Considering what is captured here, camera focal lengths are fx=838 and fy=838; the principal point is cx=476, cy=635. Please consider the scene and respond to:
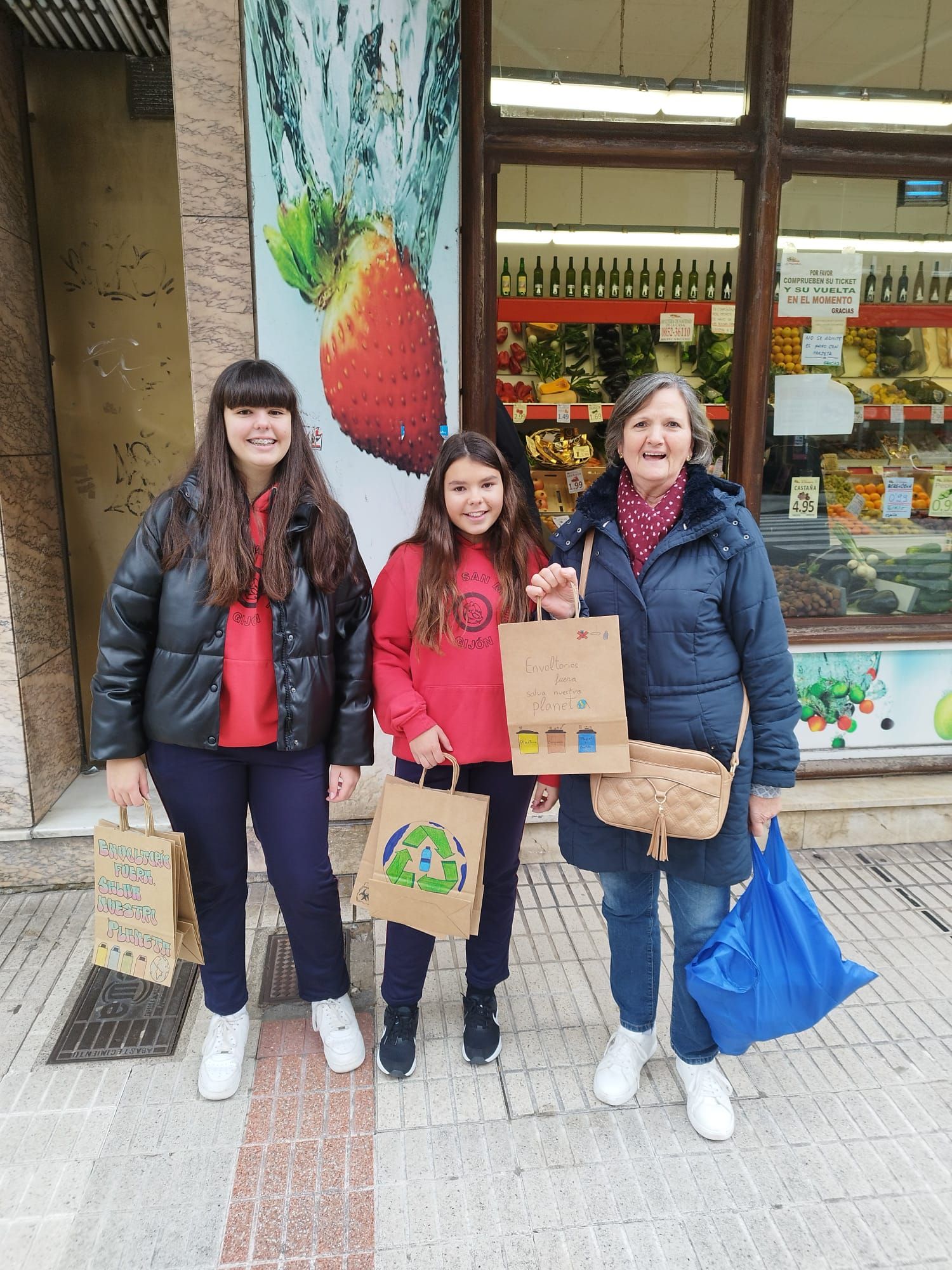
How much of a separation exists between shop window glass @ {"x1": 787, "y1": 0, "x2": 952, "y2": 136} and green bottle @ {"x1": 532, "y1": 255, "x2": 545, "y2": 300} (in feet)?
5.39

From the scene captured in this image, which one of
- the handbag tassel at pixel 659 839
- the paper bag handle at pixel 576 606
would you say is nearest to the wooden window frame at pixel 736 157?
the paper bag handle at pixel 576 606

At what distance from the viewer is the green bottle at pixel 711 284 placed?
4852mm

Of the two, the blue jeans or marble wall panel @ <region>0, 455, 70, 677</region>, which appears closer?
the blue jeans

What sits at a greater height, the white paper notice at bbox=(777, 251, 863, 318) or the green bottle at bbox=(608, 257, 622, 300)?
the green bottle at bbox=(608, 257, 622, 300)

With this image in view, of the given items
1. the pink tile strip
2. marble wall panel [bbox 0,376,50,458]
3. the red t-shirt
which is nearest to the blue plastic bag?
the pink tile strip

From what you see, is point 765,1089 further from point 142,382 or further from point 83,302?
point 83,302

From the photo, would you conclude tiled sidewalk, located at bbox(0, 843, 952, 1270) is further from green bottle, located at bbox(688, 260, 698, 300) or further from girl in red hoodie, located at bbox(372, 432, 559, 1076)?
green bottle, located at bbox(688, 260, 698, 300)

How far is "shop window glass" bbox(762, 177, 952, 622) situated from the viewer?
4.17 metres

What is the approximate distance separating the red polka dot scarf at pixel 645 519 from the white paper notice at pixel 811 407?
7.51ft

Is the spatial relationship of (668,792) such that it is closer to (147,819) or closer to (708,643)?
(708,643)

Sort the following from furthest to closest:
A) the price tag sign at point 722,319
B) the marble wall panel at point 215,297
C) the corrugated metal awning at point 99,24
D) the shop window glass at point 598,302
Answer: the shop window glass at point 598,302 → the price tag sign at point 722,319 → the corrugated metal awning at point 99,24 → the marble wall panel at point 215,297

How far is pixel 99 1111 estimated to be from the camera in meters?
2.45

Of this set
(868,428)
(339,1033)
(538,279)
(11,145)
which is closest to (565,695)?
(339,1033)

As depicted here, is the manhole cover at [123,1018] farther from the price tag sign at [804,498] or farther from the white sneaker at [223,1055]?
the price tag sign at [804,498]
